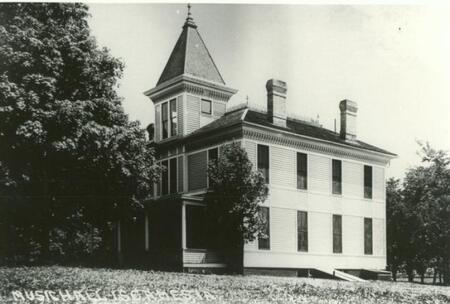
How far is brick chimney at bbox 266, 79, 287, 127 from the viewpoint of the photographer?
976 inches

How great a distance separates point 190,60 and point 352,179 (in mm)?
9437

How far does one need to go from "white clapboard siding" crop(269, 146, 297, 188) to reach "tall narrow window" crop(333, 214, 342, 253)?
11.0ft

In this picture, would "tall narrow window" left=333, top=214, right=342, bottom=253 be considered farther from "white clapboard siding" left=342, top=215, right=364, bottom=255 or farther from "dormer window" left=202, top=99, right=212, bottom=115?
"dormer window" left=202, top=99, right=212, bottom=115

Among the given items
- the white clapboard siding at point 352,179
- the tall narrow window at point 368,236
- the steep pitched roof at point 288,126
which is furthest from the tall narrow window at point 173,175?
the tall narrow window at point 368,236

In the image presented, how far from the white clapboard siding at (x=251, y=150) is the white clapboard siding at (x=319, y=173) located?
3512 millimetres

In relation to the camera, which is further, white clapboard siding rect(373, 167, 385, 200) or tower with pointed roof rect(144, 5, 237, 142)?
white clapboard siding rect(373, 167, 385, 200)

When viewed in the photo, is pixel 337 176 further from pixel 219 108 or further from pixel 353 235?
pixel 219 108

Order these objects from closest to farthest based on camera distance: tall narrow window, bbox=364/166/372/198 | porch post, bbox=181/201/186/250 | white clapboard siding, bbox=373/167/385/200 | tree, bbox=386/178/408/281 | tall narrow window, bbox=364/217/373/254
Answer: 1. porch post, bbox=181/201/186/250
2. tall narrow window, bbox=364/217/373/254
3. tall narrow window, bbox=364/166/372/198
4. white clapboard siding, bbox=373/167/385/200
5. tree, bbox=386/178/408/281

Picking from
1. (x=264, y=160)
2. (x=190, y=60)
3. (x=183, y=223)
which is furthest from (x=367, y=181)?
(x=183, y=223)

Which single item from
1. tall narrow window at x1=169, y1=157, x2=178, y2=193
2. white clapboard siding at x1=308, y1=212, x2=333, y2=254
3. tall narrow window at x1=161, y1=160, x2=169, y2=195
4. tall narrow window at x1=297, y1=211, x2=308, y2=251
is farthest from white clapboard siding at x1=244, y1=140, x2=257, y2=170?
tall narrow window at x1=161, y1=160, x2=169, y2=195

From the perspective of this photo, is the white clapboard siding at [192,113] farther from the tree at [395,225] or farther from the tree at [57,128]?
the tree at [395,225]

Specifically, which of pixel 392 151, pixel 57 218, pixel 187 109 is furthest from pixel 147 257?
pixel 392 151

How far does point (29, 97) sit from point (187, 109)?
8.84 metres

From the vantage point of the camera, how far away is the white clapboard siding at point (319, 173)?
2594 centimetres
